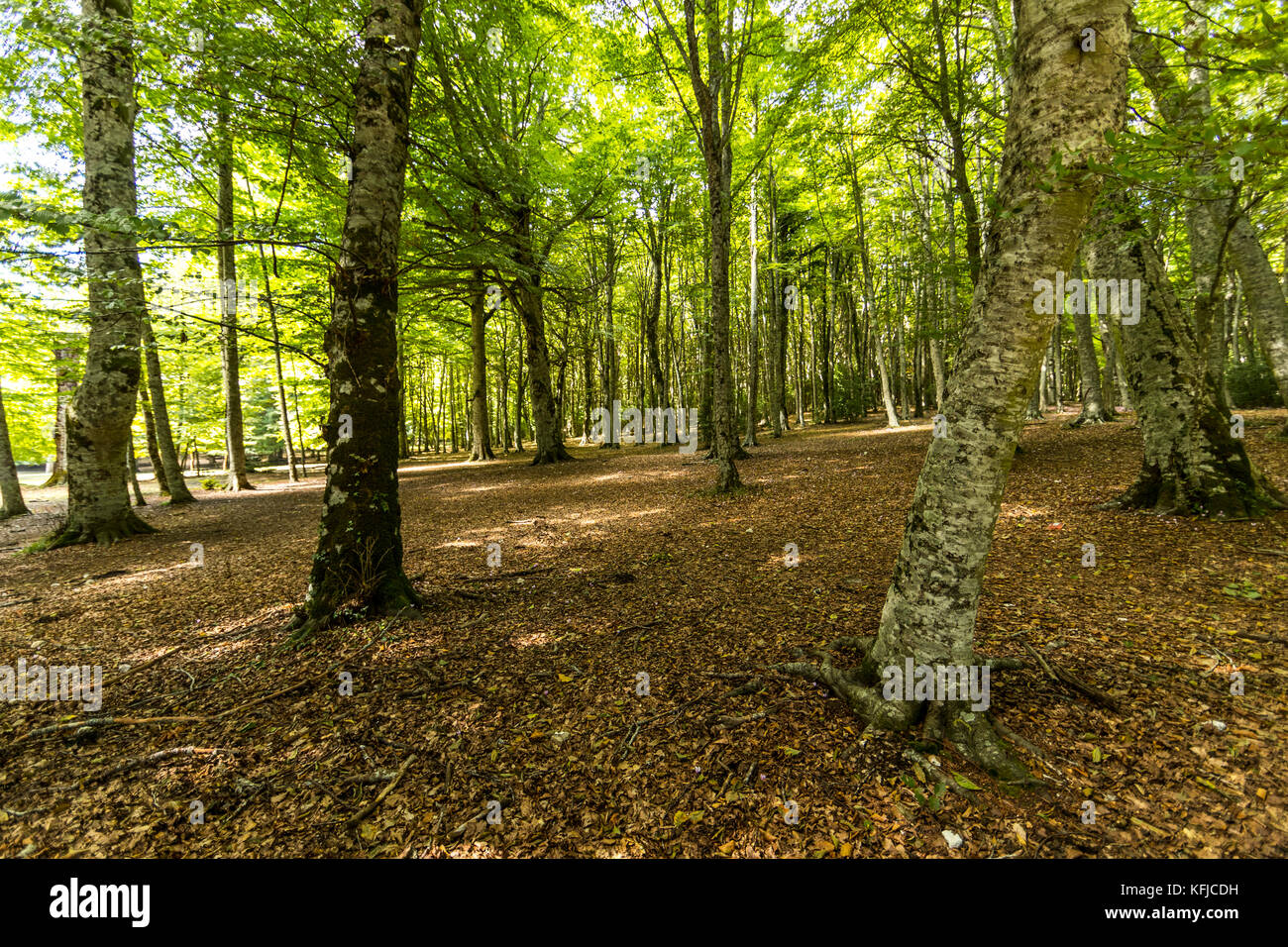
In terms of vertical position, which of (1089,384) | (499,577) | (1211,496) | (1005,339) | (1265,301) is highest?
(1265,301)

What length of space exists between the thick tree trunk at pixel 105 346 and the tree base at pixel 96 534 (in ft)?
0.04

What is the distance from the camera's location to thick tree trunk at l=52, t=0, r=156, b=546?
7.46 meters

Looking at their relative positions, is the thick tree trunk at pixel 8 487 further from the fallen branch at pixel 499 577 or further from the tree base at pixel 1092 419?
the tree base at pixel 1092 419

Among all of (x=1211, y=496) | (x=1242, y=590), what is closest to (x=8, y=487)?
(x=1242, y=590)

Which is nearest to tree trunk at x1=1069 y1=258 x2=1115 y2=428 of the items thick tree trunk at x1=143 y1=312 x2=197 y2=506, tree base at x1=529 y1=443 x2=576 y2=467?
tree base at x1=529 y1=443 x2=576 y2=467

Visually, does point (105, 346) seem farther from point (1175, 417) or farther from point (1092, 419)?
point (1092, 419)

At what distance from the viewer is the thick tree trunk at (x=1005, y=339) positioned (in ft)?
7.39

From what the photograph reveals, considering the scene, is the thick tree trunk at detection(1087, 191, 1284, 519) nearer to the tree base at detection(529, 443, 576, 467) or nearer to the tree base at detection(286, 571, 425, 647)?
Answer: the tree base at detection(286, 571, 425, 647)

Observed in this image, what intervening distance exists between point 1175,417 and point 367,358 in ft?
31.6

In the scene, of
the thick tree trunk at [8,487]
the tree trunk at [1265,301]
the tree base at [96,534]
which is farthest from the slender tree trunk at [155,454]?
the tree trunk at [1265,301]

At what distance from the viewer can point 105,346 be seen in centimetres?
787

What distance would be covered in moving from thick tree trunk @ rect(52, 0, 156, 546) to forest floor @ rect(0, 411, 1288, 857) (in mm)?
2176
